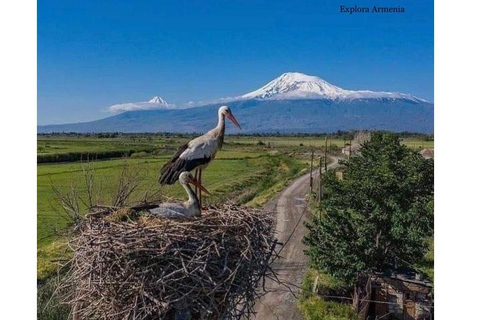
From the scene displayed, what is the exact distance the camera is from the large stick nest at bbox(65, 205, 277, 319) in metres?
2.91

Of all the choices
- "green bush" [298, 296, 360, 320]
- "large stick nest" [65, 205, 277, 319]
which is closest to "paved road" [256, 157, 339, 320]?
"green bush" [298, 296, 360, 320]

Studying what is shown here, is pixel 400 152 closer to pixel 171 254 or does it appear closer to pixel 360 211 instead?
pixel 360 211

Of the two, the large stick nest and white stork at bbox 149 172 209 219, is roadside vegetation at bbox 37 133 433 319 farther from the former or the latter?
white stork at bbox 149 172 209 219

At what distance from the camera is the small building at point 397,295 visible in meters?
7.29

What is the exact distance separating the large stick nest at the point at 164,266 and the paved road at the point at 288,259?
1.71 feet

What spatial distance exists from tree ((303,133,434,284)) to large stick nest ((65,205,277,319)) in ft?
14.9

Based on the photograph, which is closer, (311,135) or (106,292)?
(106,292)

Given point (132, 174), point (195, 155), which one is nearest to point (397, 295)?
point (132, 174)

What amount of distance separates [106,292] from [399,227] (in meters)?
5.25

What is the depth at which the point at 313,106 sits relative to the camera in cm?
6681

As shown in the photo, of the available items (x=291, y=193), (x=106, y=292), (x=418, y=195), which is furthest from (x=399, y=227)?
(x=291, y=193)

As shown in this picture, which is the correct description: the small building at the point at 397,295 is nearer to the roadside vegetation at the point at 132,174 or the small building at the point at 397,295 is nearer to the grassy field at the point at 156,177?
the roadside vegetation at the point at 132,174

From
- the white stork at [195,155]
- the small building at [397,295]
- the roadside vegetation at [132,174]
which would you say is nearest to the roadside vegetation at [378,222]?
the small building at [397,295]
